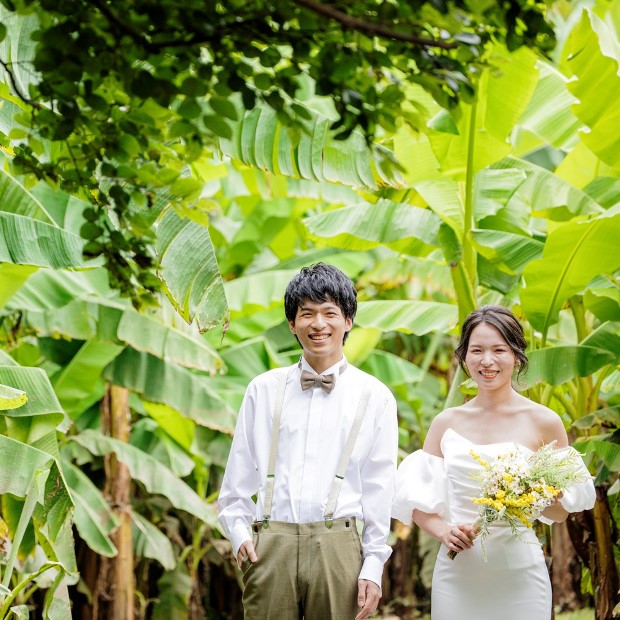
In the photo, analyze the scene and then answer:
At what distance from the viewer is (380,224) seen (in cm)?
570

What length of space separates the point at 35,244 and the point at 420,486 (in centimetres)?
223

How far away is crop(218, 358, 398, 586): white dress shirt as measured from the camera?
10.7ft

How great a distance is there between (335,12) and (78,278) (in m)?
4.97

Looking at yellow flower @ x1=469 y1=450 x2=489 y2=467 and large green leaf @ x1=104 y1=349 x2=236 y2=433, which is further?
large green leaf @ x1=104 y1=349 x2=236 y2=433

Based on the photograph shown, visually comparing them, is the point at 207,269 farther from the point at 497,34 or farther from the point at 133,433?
the point at 133,433

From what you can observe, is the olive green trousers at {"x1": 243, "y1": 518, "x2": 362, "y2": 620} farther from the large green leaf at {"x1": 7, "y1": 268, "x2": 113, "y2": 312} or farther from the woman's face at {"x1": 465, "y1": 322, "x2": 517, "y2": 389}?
the large green leaf at {"x1": 7, "y1": 268, "x2": 113, "y2": 312}

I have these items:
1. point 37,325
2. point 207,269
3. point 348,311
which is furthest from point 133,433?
point 348,311

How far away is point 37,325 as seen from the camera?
6176mm

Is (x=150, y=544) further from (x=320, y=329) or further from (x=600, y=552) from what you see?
(x=320, y=329)

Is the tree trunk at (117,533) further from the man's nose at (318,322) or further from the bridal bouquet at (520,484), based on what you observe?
the bridal bouquet at (520,484)

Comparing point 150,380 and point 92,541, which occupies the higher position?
point 150,380

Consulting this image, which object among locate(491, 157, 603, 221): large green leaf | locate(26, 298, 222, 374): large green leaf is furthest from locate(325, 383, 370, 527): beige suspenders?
locate(26, 298, 222, 374): large green leaf

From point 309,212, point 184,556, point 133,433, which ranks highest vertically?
point 309,212

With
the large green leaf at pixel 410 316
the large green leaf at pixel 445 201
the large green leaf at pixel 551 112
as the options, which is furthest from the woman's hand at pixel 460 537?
the large green leaf at pixel 551 112
